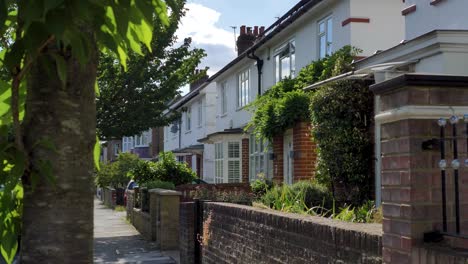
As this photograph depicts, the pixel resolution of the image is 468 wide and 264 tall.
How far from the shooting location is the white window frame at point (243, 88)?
22.8 meters

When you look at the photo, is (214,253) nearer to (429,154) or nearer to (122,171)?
(429,154)

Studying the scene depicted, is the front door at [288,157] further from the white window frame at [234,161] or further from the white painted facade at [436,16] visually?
the white window frame at [234,161]

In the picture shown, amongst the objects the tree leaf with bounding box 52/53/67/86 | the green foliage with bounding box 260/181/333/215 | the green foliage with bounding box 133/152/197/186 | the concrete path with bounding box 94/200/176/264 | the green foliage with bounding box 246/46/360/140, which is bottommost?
the concrete path with bounding box 94/200/176/264

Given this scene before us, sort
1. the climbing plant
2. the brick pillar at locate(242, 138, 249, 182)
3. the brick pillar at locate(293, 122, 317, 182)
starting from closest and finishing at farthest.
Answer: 1. the climbing plant
2. the brick pillar at locate(293, 122, 317, 182)
3. the brick pillar at locate(242, 138, 249, 182)

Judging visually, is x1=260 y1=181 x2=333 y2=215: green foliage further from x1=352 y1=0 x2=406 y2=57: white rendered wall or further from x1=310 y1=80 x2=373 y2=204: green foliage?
x1=352 y1=0 x2=406 y2=57: white rendered wall

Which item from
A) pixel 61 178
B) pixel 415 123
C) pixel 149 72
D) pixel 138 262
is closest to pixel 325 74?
→ pixel 138 262

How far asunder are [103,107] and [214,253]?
11174mm

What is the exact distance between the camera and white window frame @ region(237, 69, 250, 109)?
22750 millimetres

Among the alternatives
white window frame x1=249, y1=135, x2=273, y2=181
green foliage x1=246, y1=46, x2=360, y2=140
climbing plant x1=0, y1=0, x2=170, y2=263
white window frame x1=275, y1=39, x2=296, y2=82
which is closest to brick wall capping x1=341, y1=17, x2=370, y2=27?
green foliage x1=246, y1=46, x2=360, y2=140

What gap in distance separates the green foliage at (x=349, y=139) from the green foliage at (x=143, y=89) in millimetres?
8343

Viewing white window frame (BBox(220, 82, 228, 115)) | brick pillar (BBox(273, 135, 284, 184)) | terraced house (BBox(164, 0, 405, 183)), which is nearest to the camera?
terraced house (BBox(164, 0, 405, 183))

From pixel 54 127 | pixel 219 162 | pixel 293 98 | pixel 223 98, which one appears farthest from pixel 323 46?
pixel 54 127

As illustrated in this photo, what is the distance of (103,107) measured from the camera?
18.7m

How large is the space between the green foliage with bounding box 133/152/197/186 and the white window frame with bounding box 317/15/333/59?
5.98m
